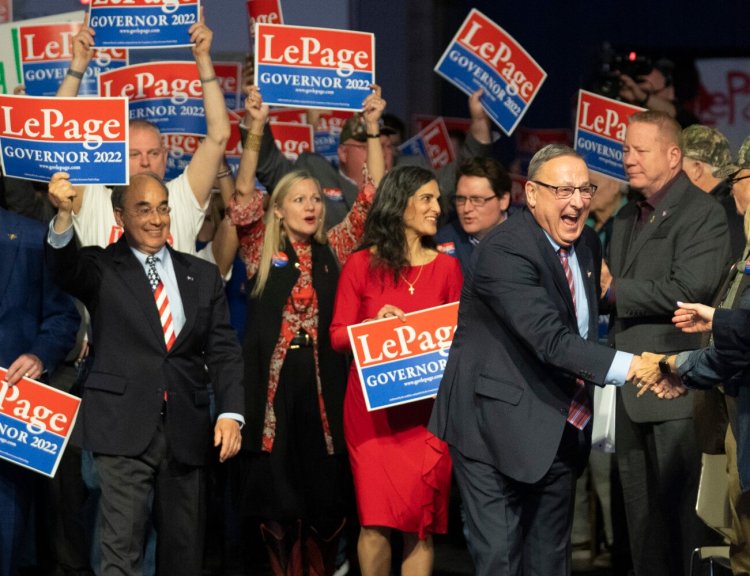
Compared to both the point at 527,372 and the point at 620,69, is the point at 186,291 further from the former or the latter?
the point at 620,69

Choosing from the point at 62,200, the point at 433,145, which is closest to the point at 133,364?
the point at 62,200

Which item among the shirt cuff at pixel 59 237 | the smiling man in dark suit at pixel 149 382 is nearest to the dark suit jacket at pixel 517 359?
the smiling man in dark suit at pixel 149 382

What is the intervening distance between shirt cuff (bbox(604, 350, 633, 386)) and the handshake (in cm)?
3

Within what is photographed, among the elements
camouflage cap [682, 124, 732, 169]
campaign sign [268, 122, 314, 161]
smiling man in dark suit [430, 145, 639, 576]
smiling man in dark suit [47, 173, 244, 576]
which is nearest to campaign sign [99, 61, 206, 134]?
campaign sign [268, 122, 314, 161]

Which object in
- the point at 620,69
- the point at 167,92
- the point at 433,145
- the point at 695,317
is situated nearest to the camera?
the point at 695,317

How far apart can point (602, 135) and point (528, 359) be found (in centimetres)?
310

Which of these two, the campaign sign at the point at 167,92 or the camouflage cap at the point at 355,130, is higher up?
the campaign sign at the point at 167,92

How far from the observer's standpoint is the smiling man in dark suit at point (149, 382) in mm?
6324

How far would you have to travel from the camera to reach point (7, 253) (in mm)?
6680

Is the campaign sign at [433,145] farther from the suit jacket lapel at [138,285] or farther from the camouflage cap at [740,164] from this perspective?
the camouflage cap at [740,164]

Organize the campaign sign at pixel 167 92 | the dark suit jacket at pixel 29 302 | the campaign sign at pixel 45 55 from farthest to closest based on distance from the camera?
1. the campaign sign at pixel 45 55
2. the campaign sign at pixel 167 92
3. the dark suit jacket at pixel 29 302

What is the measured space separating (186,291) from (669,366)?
83.2 inches

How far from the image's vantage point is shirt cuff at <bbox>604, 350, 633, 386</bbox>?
5.49 metres

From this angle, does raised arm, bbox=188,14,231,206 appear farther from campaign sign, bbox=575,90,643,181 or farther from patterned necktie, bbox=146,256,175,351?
campaign sign, bbox=575,90,643,181
